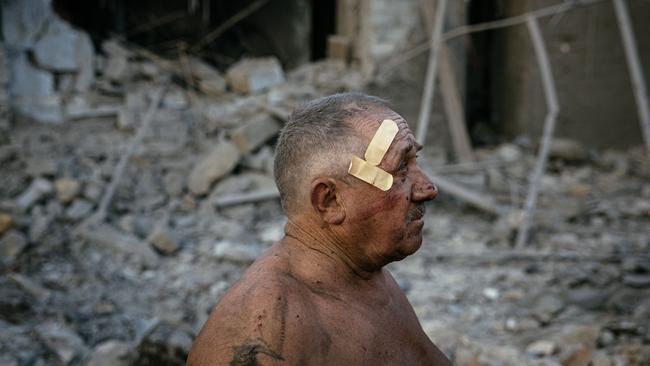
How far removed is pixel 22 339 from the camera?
4.24m

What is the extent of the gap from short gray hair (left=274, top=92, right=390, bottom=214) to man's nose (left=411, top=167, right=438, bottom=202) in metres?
0.23

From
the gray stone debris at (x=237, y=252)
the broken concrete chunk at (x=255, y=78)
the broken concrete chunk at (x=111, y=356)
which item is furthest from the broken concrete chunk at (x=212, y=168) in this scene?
the broken concrete chunk at (x=111, y=356)

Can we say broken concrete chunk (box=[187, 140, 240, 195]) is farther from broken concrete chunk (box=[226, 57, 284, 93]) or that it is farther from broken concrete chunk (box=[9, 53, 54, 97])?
broken concrete chunk (box=[9, 53, 54, 97])

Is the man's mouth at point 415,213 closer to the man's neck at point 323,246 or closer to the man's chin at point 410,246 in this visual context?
the man's chin at point 410,246

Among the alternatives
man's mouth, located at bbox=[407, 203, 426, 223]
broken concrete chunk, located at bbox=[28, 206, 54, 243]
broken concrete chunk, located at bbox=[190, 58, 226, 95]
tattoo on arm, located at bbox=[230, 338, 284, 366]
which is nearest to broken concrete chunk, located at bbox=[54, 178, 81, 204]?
broken concrete chunk, located at bbox=[28, 206, 54, 243]

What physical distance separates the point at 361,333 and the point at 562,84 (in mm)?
7624

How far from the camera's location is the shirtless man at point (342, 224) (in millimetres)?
1833

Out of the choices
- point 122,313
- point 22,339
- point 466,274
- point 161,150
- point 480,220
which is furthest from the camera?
point 161,150

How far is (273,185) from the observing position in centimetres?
692

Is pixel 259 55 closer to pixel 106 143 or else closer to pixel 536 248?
pixel 106 143

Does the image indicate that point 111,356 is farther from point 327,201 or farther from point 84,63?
point 84,63

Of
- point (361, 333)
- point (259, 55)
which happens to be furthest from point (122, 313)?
point (259, 55)

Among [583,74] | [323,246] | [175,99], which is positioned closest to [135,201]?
[175,99]

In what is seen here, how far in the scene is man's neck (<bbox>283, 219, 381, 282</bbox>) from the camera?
197 cm
